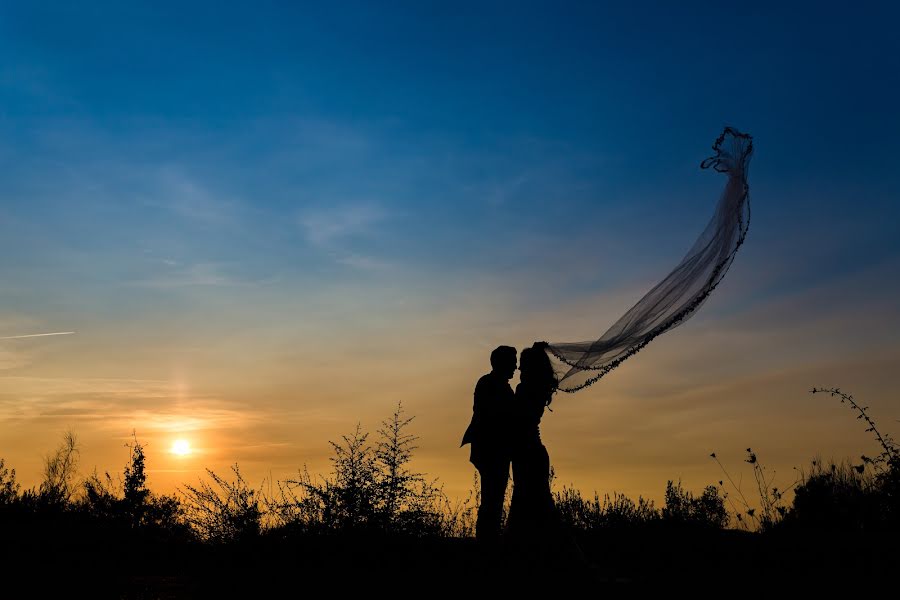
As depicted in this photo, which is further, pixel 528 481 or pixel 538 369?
pixel 538 369

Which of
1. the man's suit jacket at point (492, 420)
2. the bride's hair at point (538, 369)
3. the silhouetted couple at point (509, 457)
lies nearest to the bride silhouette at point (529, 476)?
the silhouetted couple at point (509, 457)

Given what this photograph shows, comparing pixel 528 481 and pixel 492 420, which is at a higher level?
pixel 492 420

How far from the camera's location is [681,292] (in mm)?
9750

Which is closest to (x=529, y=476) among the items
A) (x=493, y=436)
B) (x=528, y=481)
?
(x=528, y=481)

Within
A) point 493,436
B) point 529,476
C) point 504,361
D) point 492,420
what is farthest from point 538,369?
point 529,476

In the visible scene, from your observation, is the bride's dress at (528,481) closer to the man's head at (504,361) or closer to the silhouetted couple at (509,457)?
the silhouetted couple at (509,457)

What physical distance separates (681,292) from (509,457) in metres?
3.13

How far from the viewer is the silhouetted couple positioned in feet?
30.3

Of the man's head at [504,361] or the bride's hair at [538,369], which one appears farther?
the bride's hair at [538,369]

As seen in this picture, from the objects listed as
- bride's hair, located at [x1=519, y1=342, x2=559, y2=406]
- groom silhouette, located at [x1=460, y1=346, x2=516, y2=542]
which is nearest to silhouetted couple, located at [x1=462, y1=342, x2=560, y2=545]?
groom silhouette, located at [x1=460, y1=346, x2=516, y2=542]

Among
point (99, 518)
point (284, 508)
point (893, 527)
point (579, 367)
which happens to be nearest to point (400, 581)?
point (579, 367)

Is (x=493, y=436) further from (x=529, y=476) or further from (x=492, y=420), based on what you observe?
(x=529, y=476)

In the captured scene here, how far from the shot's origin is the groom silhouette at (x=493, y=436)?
30.1ft

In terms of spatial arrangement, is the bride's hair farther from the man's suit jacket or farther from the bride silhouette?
the man's suit jacket
